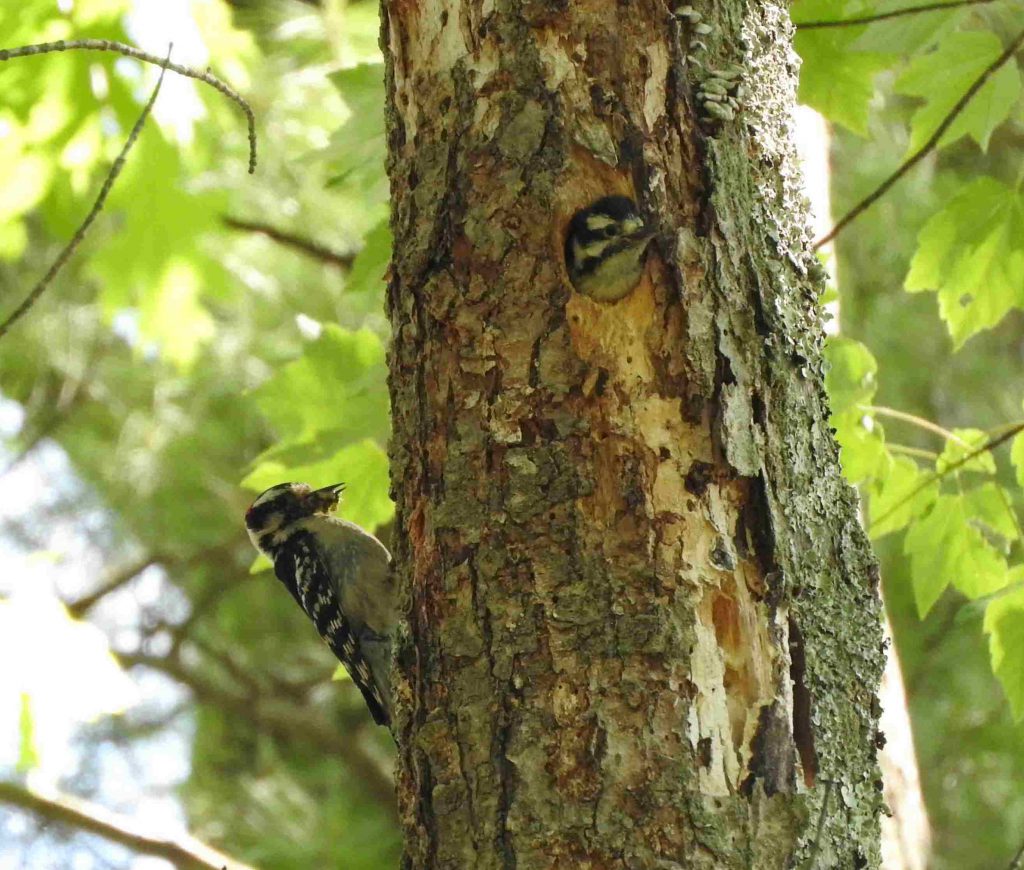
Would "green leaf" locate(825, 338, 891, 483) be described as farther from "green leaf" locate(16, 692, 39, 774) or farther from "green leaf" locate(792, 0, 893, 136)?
"green leaf" locate(16, 692, 39, 774)

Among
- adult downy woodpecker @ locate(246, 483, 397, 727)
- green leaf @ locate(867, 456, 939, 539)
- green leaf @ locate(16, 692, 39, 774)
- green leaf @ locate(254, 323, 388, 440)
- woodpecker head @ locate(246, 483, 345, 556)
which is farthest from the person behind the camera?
woodpecker head @ locate(246, 483, 345, 556)

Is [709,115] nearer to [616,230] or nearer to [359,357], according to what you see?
[616,230]

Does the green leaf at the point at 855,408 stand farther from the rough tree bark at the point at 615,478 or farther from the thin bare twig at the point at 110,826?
the thin bare twig at the point at 110,826

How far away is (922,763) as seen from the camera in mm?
5680

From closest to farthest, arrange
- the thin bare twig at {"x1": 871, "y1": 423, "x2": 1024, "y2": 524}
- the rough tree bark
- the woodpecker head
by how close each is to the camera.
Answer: the rough tree bark < the thin bare twig at {"x1": 871, "y1": 423, "x2": 1024, "y2": 524} < the woodpecker head

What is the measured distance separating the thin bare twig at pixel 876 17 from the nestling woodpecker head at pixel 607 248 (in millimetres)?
843

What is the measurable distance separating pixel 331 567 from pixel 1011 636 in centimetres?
234

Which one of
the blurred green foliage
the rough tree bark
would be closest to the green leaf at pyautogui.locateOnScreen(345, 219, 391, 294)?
the blurred green foliage

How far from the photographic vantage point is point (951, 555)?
102 inches

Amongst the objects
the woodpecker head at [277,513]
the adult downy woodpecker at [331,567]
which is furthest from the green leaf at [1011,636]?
the woodpecker head at [277,513]

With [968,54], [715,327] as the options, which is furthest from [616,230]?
[968,54]

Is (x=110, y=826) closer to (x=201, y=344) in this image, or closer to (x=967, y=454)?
(x=967, y=454)

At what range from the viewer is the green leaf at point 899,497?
2.59m

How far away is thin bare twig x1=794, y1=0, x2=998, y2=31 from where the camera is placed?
7.76ft
